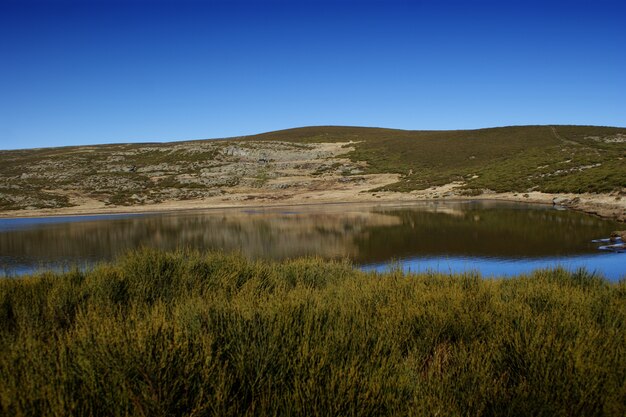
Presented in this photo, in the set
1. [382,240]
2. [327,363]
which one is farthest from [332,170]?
[327,363]

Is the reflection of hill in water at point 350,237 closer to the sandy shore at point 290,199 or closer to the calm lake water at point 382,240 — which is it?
the calm lake water at point 382,240

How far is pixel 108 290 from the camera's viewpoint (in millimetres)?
7422

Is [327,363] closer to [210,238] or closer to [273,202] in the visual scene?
[210,238]

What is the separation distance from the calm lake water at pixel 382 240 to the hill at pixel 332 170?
15.7m

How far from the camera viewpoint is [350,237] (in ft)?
75.0

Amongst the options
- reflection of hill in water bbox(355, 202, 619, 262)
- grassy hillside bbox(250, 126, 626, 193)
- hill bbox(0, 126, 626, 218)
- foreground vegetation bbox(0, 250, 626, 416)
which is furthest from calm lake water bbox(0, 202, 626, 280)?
hill bbox(0, 126, 626, 218)

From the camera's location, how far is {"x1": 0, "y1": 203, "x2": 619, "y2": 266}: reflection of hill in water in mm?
18219

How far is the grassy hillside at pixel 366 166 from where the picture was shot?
50.5m

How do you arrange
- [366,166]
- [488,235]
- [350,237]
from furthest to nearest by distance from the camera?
[366,166] < [350,237] < [488,235]

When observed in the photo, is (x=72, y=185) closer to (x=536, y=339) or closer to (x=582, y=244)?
(x=582, y=244)

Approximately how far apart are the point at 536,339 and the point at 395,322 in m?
1.66

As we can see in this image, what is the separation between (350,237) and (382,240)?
206cm

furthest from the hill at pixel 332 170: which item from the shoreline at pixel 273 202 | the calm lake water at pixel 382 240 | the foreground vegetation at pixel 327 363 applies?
the foreground vegetation at pixel 327 363

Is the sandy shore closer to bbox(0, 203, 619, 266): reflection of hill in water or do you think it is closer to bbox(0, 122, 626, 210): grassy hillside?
bbox(0, 122, 626, 210): grassy hillside
